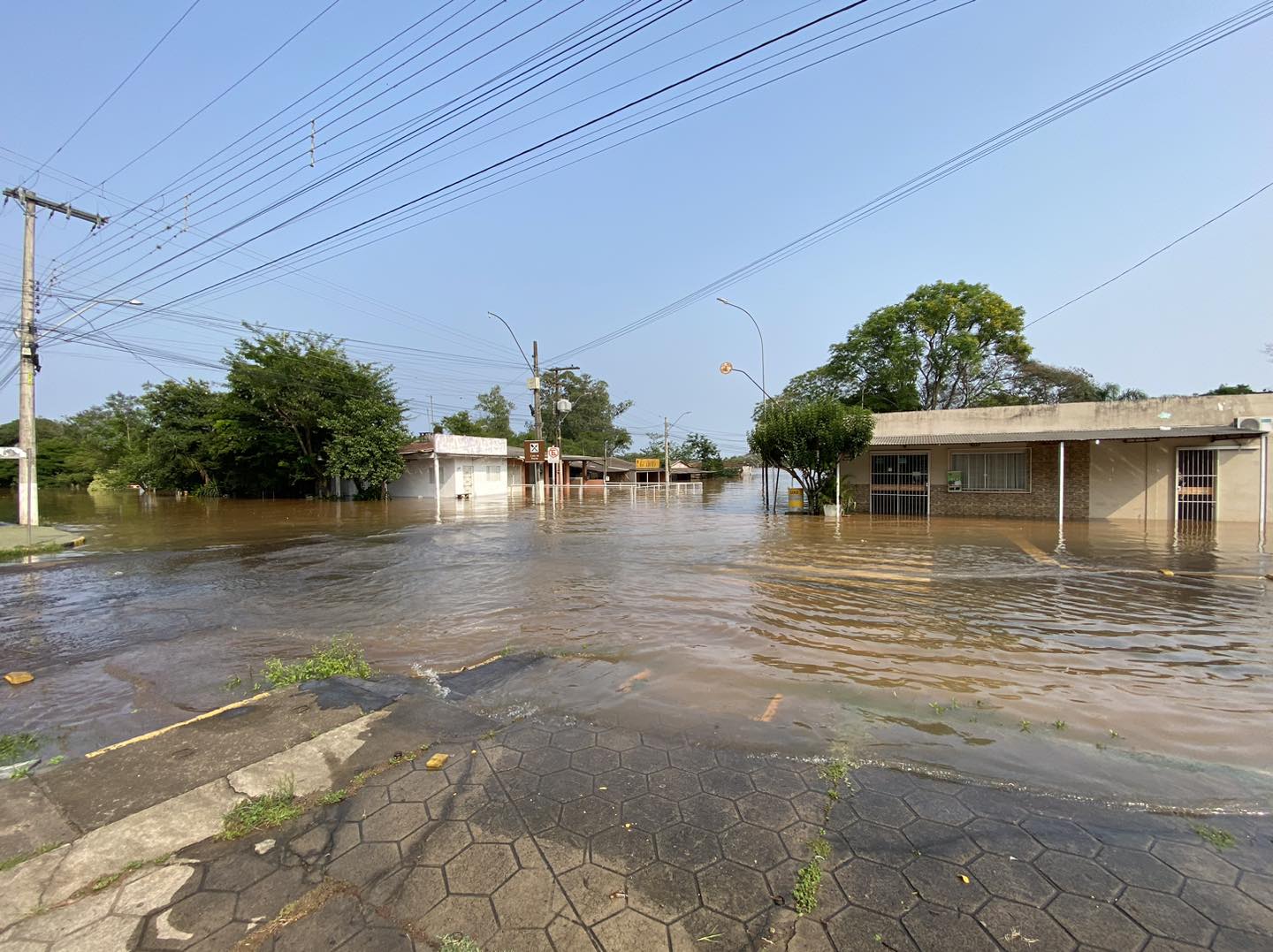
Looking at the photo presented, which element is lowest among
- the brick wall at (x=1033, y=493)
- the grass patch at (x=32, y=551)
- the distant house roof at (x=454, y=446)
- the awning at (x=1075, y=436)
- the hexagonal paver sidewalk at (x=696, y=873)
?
the grass patch at (x=32, y=551)

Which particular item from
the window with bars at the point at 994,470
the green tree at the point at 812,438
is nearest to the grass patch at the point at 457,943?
the green tree at the point at 812,438

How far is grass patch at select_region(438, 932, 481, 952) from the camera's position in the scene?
75.6 inches

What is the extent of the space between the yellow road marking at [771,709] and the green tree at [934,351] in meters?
→ 36.1

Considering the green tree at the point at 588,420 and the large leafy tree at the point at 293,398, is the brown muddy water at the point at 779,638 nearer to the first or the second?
the large leafy tree at the point at 293,398

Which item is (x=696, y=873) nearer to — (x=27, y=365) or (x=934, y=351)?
(x=27, y=365)

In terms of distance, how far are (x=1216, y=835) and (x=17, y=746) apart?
658 centimetres

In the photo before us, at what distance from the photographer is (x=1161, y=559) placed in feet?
35.9

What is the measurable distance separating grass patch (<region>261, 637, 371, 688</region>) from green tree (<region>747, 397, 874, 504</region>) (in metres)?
16.7

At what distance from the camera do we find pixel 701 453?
73.7m

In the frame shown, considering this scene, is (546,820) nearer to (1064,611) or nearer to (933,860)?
(933,860)

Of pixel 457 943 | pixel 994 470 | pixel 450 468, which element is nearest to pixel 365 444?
pixel 450 468

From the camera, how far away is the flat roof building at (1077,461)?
16.3 m

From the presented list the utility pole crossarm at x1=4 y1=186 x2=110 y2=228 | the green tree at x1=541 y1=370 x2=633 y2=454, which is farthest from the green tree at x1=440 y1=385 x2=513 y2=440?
the utility pole crossarm at x1=4 y1=186 x2=110 y2=228

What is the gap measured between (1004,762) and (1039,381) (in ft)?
140
